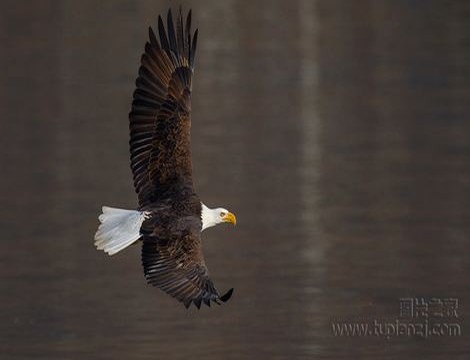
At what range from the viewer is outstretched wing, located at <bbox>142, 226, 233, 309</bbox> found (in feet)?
27.1

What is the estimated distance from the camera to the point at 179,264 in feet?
27.7

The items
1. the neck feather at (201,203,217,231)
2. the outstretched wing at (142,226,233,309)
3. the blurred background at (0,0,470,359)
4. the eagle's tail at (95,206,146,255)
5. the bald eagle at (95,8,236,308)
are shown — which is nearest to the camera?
the outstretched wing at (142,226,233,309)

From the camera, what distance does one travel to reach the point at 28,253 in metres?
11.8

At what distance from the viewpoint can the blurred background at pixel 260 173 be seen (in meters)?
9.89

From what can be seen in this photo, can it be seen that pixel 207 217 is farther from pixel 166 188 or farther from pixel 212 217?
pixel 166 188

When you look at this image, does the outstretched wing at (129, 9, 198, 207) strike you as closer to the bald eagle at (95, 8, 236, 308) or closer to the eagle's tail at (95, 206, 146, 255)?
the bald eagle at (95, 8, 236, 308)

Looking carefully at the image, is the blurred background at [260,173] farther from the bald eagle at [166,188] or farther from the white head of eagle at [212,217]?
the bald eagle at [166,188]

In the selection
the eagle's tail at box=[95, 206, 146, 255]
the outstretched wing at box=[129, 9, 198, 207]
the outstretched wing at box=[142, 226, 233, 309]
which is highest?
the outstretched wing at box=[129, 9, 198, 207]

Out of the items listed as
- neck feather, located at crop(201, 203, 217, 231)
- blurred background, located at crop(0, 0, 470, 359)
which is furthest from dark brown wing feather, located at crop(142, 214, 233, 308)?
blurred background, located at crop(0, 0, 470, 359)

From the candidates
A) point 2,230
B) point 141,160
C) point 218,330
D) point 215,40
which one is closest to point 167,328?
point 218,330

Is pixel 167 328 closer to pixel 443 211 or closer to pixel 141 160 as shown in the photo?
pixel 141 160

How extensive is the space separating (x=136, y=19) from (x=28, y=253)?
11989 millimetres

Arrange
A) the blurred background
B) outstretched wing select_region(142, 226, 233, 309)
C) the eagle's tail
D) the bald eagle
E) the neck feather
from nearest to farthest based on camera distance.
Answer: outstretched wing select_region(142, 226, 233, 309) < the bald eagle < the eagle's tail < the neck feather < the blurred background

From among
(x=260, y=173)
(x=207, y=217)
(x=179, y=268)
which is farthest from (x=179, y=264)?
(x=260, y=173)
